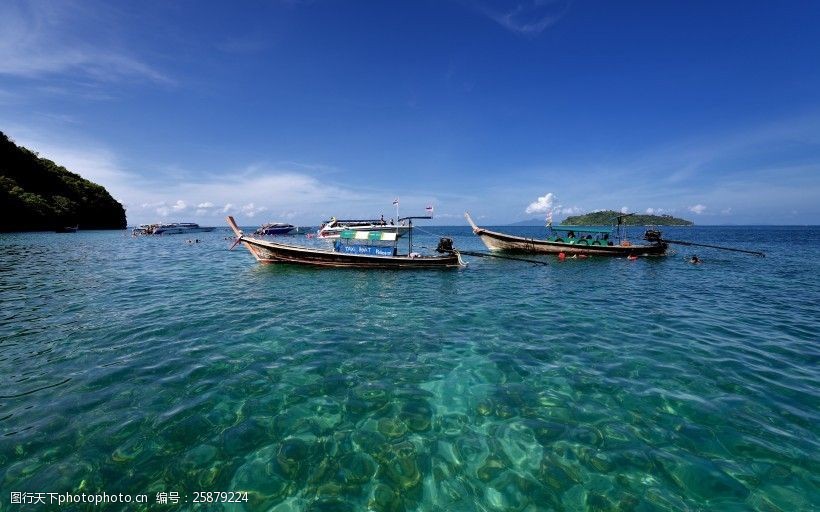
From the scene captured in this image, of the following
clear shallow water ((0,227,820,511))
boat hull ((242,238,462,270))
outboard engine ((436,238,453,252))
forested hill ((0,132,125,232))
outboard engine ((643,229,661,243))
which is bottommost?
clear shallow water ((0,227,820,511))

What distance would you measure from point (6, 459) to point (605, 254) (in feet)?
154

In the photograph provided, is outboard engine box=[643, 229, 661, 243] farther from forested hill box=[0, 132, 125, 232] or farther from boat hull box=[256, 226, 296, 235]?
forested hill box=[0, 132, 125, 232]

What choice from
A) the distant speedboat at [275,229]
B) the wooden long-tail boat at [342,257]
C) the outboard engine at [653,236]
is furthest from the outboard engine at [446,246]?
the distant speedboat at [275,229]

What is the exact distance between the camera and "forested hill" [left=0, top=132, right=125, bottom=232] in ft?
277

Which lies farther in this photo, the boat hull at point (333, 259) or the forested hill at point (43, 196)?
the forested hill at point (43, 196)

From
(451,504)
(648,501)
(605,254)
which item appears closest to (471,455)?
(451,504)

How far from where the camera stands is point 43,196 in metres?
94.9

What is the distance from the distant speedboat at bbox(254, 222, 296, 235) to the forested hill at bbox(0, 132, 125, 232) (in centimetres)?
5536

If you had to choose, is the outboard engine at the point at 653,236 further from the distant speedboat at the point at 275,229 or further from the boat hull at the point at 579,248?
the distant speedboat at the point at 275,229

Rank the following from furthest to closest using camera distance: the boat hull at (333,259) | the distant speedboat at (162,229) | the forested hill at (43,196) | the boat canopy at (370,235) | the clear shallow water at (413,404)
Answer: the distant speedboat at (162,229), the forested hill at (43,196), the boat canopy at (370,235), the boat hull at (333,259), the clear shallow water at (413,404)

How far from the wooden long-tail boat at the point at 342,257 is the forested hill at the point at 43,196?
339 feet

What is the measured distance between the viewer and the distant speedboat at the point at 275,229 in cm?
9695

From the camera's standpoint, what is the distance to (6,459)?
5441mm

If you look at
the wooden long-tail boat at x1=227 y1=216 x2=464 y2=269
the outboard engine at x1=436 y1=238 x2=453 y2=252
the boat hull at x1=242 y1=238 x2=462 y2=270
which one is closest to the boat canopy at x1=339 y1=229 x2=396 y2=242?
the wooden long-tail boat at x1=227 y1=216 x2=464 y2=269
